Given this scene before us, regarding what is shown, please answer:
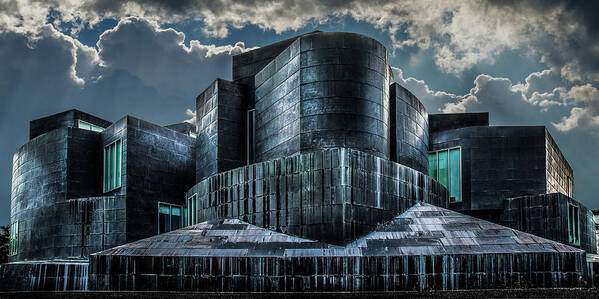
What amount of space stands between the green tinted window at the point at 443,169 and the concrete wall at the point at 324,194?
47.5ft

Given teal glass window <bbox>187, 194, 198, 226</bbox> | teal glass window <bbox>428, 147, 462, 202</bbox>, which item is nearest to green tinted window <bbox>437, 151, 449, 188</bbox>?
teal glass window <bbox>428, 147, 462, 202</bbox>

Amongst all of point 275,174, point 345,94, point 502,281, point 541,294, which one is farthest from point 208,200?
point 541,294

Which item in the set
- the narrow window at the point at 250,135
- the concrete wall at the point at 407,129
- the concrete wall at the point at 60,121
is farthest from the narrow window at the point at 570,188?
the concrete wall at the point at 60,121

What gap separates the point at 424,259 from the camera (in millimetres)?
30141

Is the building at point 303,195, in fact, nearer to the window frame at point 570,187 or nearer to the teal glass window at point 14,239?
the teal glass window at point 14,239

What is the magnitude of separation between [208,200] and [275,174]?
7117 millimetres

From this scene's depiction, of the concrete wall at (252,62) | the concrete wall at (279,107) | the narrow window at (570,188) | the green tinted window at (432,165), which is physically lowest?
the narrow window at (570,188)

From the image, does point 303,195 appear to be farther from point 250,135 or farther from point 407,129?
point 407,129

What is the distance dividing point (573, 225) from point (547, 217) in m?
2.09

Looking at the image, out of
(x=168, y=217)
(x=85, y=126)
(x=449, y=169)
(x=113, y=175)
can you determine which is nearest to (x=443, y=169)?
(x=449, y=169)

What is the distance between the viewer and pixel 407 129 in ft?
139

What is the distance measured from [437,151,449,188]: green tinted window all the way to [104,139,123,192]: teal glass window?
26.0m

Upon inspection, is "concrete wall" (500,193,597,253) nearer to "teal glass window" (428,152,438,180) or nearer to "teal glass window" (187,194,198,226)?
"teal glass window" (428,152,438,180)

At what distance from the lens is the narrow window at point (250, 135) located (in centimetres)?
4366
